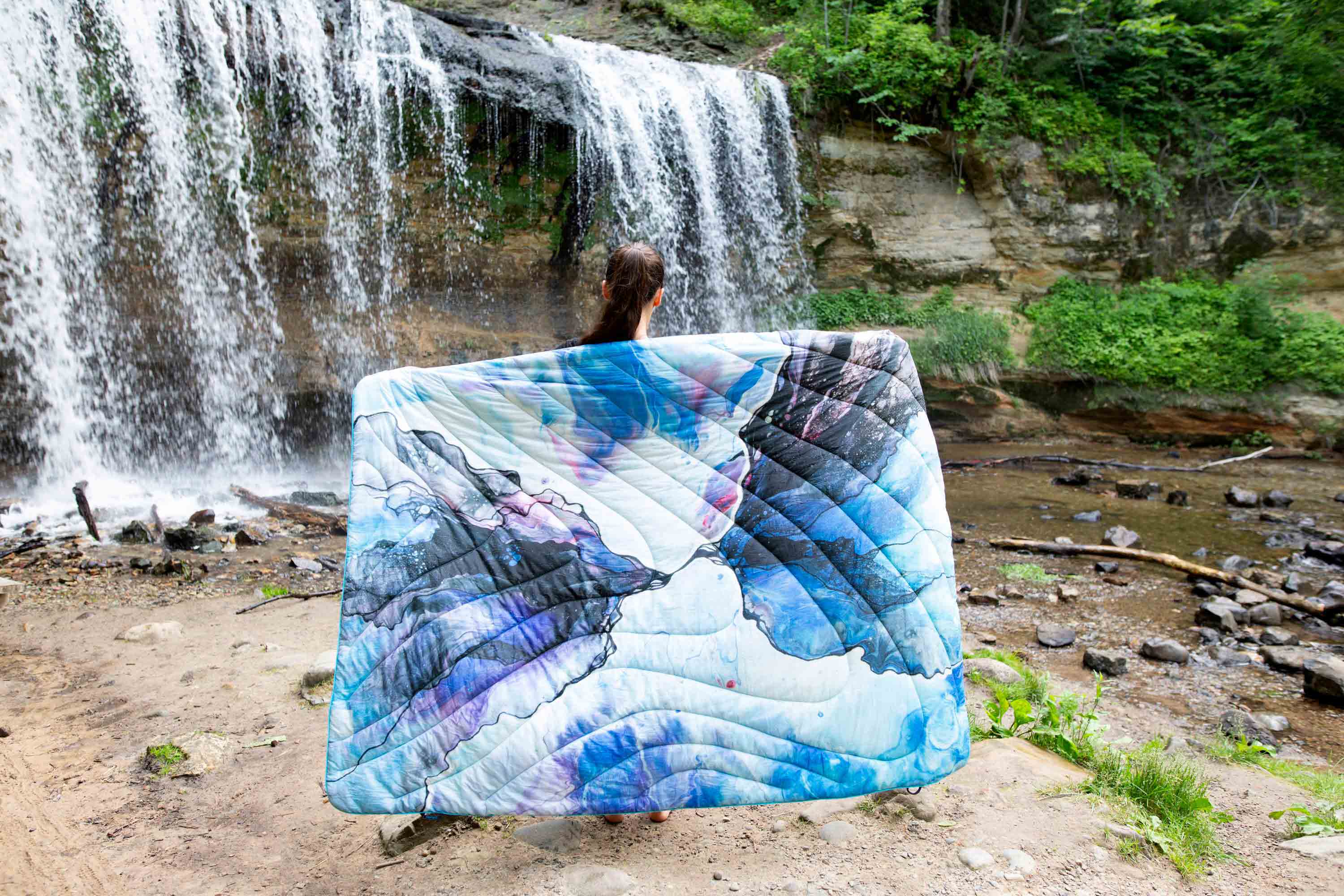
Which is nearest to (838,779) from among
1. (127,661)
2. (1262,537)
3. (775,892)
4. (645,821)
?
(775,892)

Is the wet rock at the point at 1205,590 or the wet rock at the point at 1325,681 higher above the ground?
the wet rock at the point at 1325,681

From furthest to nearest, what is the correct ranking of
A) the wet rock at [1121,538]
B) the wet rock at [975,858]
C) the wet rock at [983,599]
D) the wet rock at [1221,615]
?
the wet rock at [1121,538]
the wet rock at [983,599]
the wet rock at [1221,615]
the wet rock at [975,858]

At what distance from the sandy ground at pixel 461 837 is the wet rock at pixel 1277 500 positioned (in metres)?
6.25

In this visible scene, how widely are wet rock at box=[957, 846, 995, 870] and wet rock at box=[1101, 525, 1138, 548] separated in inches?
188

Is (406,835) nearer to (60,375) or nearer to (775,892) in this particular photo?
(775,892)

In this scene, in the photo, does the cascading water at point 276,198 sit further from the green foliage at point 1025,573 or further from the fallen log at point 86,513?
the green foliage at point 1025,573

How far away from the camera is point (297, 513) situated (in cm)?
677

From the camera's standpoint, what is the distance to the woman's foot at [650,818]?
2.11 meters

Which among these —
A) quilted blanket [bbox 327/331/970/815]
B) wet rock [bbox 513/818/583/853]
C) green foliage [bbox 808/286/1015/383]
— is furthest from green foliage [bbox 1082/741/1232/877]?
green foliage [bbox 808/286/1015/383]

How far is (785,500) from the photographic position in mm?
2104

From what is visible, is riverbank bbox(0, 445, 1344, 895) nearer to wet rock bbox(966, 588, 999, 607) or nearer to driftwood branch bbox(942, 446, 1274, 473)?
wet rock bbox(966, 588, 999, 607)

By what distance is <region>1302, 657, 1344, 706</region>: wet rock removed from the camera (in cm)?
351

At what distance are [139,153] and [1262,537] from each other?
10650 millimetres

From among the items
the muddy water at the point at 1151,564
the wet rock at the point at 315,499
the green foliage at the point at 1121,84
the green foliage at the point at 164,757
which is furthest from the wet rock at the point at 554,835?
the green foliage at the point at 1121,84
